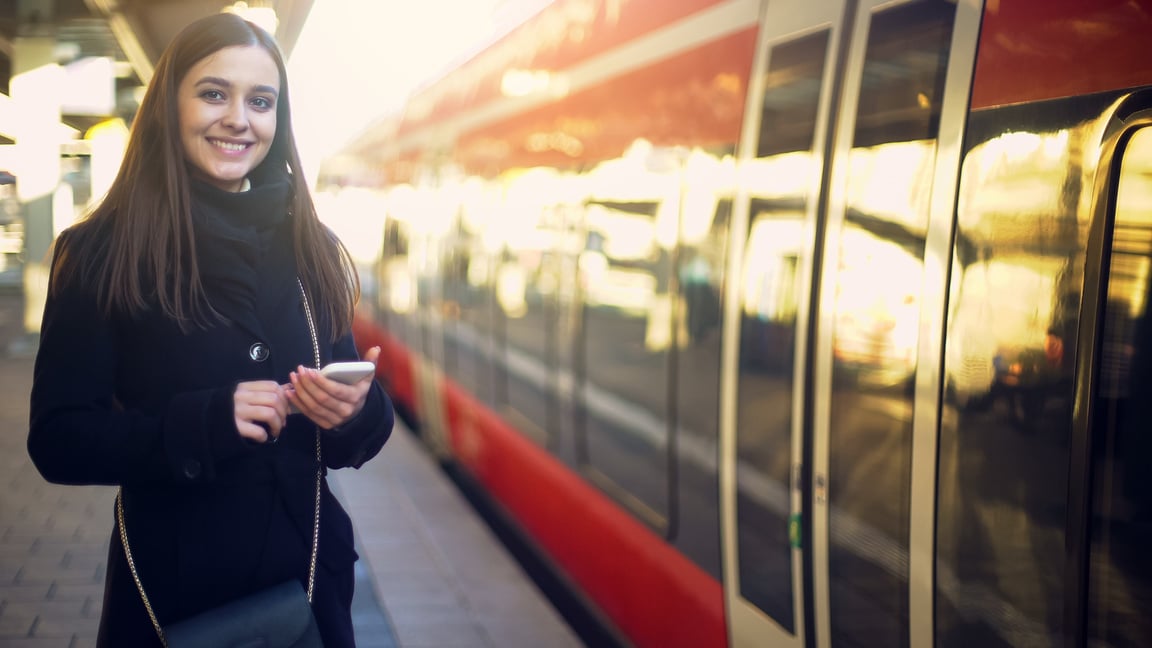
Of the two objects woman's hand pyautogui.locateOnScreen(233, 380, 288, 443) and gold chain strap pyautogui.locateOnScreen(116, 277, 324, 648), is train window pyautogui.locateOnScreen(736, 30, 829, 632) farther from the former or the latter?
woman's hand pyautogui.locateOnScreen(233, 380, 288, 443)

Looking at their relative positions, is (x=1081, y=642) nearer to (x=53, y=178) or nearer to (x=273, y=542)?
(x=273, y=542)

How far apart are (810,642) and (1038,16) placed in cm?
177

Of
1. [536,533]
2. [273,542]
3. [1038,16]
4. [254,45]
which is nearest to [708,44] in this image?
[1038,16]

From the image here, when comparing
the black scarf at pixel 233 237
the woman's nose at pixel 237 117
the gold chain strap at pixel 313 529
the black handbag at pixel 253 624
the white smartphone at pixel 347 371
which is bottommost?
the black handbag at pixel 253 624

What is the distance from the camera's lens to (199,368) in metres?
1.97

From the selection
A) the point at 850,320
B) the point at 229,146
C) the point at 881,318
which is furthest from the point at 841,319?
the point at 229,146

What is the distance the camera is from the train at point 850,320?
7.39 ft

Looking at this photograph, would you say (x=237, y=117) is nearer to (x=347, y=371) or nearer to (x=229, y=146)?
(x=229, y=146)

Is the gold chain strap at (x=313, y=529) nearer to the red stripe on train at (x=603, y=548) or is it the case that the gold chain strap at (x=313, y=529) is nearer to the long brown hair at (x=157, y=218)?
the long brown hair at (x=157, y=218)

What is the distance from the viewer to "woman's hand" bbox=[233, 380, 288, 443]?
1.87 m

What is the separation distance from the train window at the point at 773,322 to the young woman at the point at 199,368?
159 cm

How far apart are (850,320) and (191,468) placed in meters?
1.78

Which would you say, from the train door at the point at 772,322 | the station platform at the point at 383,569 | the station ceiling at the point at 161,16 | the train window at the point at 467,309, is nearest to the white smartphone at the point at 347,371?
the train door at the point at 772,322

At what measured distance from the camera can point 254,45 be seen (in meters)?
2.04
